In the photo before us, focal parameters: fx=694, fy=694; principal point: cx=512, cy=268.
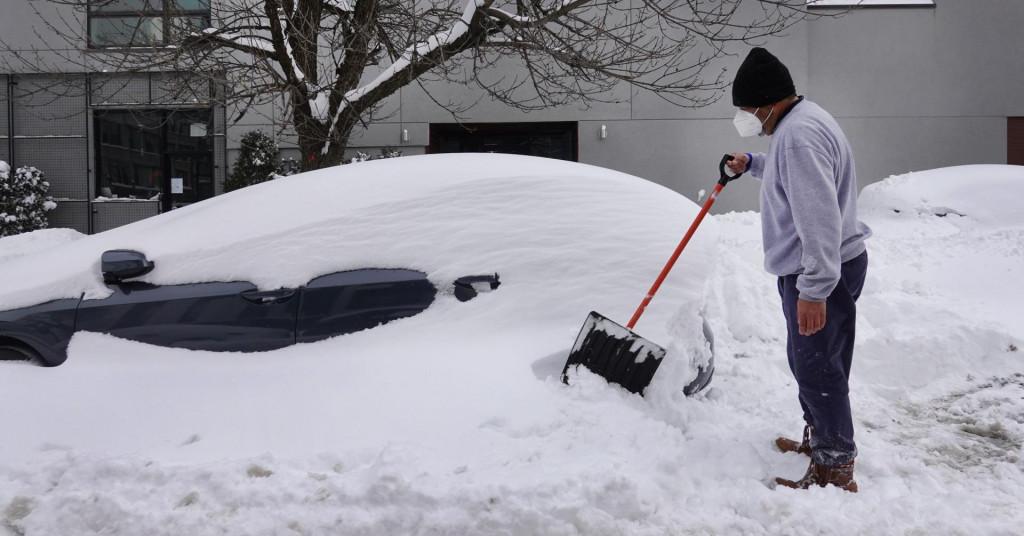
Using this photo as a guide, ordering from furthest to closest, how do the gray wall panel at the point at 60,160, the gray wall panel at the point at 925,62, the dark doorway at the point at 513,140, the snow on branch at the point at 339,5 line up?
the gray wall panel at the point at 60,160 < the dark doorway at the point at 513,140 < the gray wall panel at the point at 925,62 < the snow on branch at the point at 339,5

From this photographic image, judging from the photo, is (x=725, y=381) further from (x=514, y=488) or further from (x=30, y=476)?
(x=30, y=476)

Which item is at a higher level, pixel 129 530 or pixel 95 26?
pixel 95 26

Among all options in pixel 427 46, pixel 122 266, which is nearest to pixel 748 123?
pixel 122 266

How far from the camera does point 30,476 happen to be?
7.90 feet

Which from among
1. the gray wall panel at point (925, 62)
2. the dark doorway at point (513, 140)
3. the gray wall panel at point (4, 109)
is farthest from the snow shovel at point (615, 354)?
the gray wall panel at point (4, 109)

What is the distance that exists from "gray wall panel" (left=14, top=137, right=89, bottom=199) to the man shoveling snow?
48.0ft

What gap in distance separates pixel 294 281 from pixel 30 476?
1114 mm

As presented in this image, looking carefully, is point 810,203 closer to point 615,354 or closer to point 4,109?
point 615,354

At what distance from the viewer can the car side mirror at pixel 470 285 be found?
2.83 m

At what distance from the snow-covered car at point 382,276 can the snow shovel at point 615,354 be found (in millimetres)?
94

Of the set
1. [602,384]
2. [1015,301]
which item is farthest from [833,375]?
[1015,301]

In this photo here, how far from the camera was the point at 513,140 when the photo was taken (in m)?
12.8

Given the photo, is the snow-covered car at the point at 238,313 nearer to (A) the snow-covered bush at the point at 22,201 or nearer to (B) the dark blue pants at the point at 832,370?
(B) the dark blue pants at the point at 832,370

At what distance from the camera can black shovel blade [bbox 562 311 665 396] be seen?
271 centimetres
